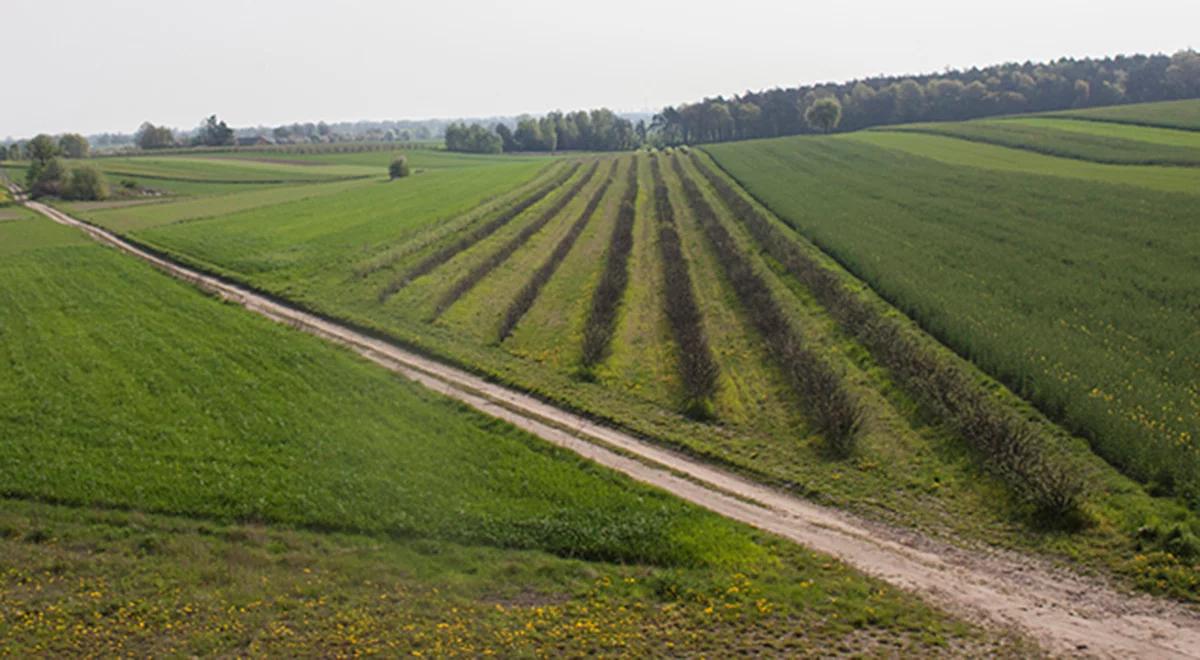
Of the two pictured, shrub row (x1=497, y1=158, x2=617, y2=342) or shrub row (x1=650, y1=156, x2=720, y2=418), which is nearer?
shrub row (x1=650, y1=156, x2=720, y2=418)

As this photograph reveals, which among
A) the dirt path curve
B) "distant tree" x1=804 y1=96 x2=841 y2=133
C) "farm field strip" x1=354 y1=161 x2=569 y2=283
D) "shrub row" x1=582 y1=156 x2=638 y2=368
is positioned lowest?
the dirt path curve

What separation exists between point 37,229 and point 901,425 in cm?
6322

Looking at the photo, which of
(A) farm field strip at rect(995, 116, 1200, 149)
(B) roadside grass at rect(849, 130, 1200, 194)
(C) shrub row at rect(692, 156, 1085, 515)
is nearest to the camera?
(C) shrub row at rect(692, 156, 1085, 515)

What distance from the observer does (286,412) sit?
22219 millimetres

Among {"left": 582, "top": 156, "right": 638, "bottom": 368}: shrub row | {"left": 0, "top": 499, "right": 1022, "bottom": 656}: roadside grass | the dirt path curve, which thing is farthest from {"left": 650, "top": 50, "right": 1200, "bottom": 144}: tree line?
{"left": 0, "top": 499, "right": 1022, "bottom": 656}: roadside grass

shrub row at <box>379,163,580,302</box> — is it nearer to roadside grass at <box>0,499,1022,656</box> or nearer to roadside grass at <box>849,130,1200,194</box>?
roadside grass at <box>0,499,1022,656</box>

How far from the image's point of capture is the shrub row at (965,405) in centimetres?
1652

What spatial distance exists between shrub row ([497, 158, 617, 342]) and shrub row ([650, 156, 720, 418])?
19.7 ft

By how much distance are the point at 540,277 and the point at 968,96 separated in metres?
130

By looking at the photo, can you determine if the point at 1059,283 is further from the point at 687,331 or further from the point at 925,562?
the point at 925,562

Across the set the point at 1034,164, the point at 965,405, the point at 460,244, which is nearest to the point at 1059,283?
the point at 965,405

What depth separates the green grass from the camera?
204ft

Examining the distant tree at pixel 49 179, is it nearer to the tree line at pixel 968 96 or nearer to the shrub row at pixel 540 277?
the shrub row at pixel 540 277

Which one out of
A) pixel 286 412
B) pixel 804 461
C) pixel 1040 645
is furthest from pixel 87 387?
pixel 1040 645
